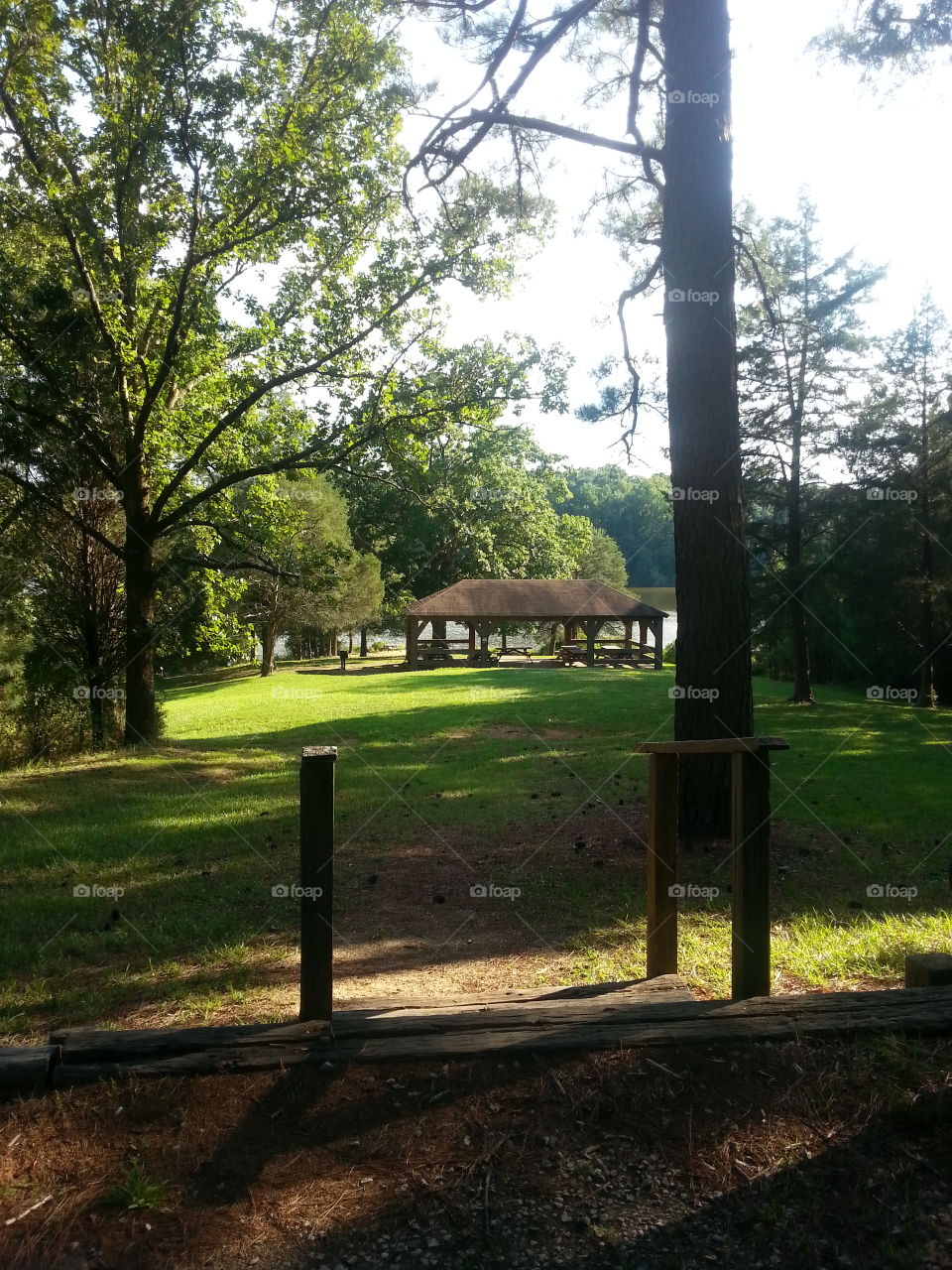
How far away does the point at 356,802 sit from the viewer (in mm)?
8461

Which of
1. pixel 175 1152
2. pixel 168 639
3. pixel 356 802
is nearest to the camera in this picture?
pixel 175 1152

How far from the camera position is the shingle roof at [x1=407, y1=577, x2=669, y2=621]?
12805 mm

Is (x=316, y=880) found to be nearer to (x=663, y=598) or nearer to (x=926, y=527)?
(x=663, y=598)

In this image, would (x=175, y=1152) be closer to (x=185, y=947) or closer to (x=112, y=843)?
(x=185, y=947)

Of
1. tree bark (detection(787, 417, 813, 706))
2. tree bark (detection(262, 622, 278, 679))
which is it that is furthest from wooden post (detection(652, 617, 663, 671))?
tree bark (detection(262, 622, 278, 679))

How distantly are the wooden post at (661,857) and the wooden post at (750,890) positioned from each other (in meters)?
0.47

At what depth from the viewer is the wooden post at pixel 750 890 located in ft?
10.8

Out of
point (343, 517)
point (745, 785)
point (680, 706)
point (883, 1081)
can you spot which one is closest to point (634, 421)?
point (680, 706)

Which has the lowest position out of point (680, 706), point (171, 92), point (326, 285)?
point (680, 706)

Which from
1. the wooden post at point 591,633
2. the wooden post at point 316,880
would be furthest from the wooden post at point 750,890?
the wooden post at point 591,633

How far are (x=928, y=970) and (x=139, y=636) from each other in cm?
1221

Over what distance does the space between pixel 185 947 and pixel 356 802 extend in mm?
3717

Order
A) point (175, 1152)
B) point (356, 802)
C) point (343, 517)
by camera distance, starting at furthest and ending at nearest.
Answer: point (343, 517) → point (356, 802) → point (175, 1152)

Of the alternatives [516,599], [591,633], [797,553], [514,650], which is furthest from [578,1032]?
[797,553]
